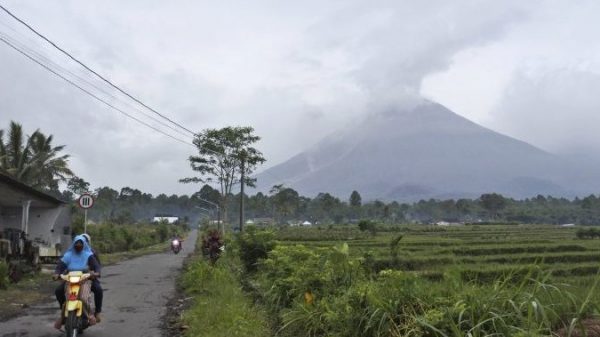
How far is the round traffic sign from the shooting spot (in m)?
18.2

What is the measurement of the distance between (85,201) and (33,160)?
16.8 meters

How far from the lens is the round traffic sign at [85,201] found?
18156 millimetres

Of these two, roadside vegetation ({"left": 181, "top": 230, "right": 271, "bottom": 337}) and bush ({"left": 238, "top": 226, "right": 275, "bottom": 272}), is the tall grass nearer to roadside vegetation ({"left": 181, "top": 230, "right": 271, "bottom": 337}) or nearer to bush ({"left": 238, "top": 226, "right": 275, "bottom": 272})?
roadside vegetation ({"left": 181, "top": 230, "right": 271, "bottom": 337})

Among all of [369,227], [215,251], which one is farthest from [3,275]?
[369,227]

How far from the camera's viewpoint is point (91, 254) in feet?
27.4

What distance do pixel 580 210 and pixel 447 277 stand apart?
13618 cm

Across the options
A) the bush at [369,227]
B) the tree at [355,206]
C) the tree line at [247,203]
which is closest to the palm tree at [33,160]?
the tree line at [247,203]

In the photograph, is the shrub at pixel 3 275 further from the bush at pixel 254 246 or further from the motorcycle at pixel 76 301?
the motorcycle at pixel 76 301

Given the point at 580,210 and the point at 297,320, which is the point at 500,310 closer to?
the point at 297,320

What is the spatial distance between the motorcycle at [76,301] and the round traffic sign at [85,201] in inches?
424

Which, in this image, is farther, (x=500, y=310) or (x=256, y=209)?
(x=256, y=209)

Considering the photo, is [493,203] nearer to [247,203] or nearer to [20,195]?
[247,203]

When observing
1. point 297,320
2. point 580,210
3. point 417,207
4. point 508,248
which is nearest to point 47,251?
point 297,320

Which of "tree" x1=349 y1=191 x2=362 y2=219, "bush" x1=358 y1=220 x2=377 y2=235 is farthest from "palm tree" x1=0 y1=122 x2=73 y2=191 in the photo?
"tree" x1=349 y1=191 x2=362 y2=219
